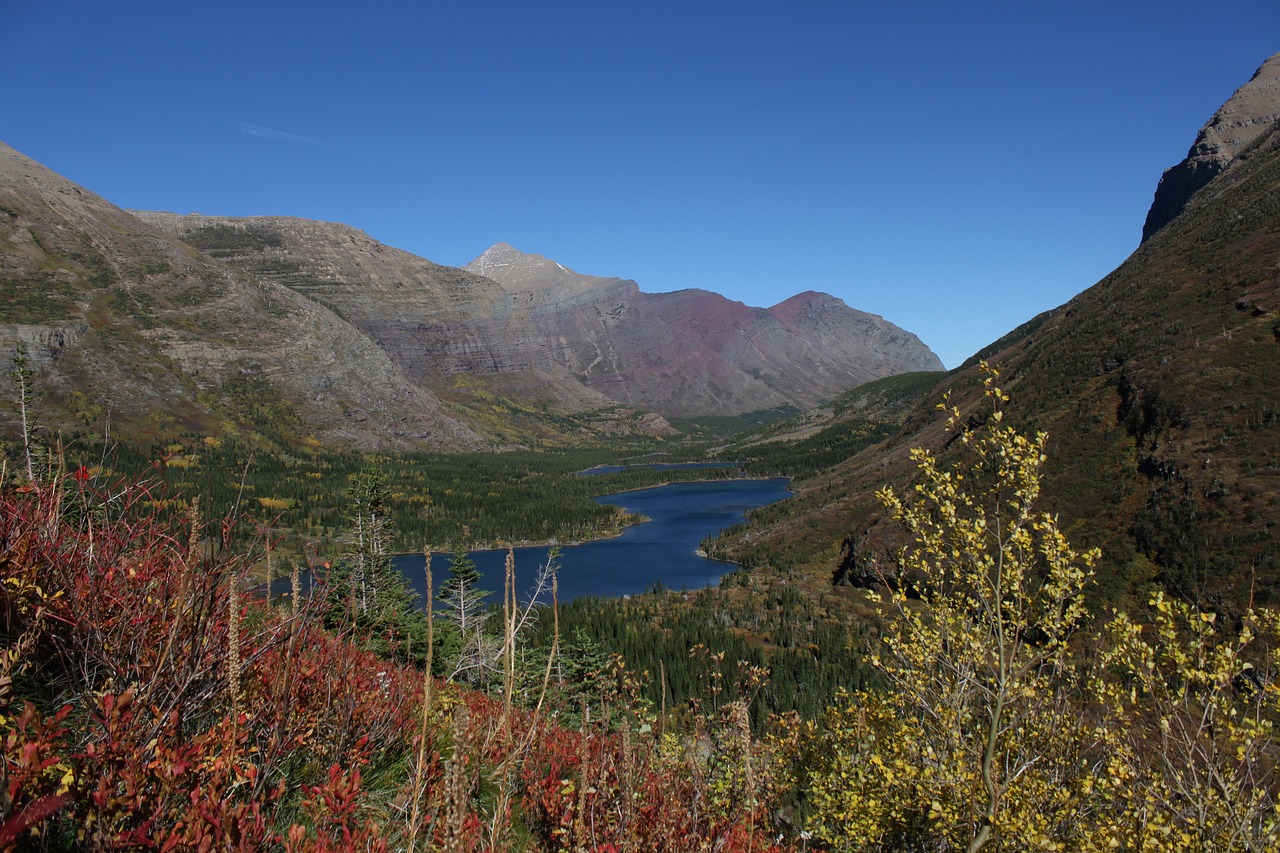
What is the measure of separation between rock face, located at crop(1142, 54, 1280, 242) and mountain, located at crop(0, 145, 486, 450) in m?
207

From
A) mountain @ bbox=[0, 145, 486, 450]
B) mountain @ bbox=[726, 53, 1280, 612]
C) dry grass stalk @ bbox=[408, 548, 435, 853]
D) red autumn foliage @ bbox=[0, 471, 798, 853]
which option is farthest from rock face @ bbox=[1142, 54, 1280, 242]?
mountain @ bbox=[0, 145, 486, 450]

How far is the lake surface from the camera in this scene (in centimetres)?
8456

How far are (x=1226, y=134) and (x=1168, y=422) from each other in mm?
140831

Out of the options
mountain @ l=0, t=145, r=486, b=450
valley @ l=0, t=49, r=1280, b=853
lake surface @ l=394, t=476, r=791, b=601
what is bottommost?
lake surface @ l=394, t=476, r=791, b=601

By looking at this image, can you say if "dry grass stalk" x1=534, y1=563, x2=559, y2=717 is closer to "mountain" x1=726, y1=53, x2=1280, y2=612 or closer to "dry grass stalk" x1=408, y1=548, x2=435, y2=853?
"dry grass stalk" x1=408, y1=548, x2=435, y2=853

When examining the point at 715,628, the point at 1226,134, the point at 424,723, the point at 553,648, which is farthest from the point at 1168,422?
the point at 1226,134

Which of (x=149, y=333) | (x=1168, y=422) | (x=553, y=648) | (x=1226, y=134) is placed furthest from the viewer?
(x=149, y=333)

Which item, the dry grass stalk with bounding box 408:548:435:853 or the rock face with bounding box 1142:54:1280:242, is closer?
the dry grass stalk with bounding box 408:548:435:853

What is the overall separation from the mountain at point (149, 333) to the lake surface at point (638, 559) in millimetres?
76183

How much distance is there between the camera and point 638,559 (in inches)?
4055

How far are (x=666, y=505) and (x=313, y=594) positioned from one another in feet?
528

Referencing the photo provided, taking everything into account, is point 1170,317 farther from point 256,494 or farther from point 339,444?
point 339,444

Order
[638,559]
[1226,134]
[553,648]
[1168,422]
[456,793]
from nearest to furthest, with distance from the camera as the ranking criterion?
1. [456,793]
2. [553,648]
3. [1168,422]
4. [638,559]
5. [1226,134]

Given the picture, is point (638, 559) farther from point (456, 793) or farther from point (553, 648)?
point (456, 793)
